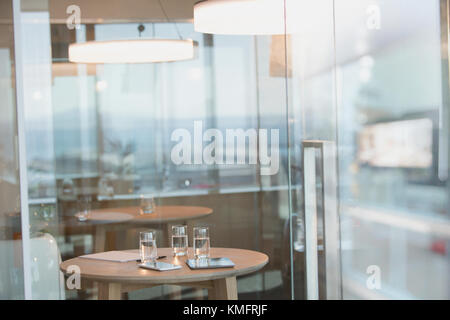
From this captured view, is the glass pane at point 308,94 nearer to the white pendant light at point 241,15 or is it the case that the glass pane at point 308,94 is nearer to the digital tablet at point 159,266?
the white pendant light at point 241,15

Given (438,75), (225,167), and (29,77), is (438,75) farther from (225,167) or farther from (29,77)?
(29,77)

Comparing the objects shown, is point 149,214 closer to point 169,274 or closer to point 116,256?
point 116,256

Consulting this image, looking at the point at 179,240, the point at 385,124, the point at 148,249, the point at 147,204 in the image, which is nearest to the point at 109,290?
the point at 148,249

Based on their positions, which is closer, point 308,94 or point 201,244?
point 201,244

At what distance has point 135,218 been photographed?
118 inches

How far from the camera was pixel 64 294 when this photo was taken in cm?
281

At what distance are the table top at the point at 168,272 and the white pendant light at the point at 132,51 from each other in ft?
2.98

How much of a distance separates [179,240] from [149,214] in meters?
0.34

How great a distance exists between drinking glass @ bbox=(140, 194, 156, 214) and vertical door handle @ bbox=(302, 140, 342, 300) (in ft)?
2.44

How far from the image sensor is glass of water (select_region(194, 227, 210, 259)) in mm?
2510

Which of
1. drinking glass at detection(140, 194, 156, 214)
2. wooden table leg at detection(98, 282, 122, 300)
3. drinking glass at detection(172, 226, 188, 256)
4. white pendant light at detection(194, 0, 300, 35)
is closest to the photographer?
wooden table leg at detection(98, 282, 122, 300)

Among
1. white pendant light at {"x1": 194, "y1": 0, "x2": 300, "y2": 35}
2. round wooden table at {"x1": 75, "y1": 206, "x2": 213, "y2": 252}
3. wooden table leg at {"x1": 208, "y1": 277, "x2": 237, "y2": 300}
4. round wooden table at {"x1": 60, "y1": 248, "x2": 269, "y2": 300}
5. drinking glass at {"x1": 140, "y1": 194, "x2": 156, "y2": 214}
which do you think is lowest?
wooden table leg at {"x1": 208, "y1": 277, "x2": 237, "y2": 300}

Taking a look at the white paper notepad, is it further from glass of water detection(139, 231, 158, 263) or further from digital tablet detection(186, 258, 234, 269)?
digital tablet detection(186, 258, 234, 269)

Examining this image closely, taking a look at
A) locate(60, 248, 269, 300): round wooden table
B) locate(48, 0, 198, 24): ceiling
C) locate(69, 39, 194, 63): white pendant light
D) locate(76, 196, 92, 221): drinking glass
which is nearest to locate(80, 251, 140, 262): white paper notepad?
locate(60, 248, 269, 300): round wooden table
